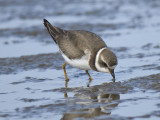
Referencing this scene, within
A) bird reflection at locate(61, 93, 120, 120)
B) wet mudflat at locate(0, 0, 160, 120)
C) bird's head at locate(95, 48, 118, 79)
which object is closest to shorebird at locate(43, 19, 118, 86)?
bird's head at locate(95, 48, 118, 79)

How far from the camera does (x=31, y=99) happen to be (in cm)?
696

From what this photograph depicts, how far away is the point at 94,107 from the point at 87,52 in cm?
189

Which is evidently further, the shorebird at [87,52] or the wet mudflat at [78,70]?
the shorebird at [87,52]

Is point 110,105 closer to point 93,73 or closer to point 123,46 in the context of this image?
point 93,73

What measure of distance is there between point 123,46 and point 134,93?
4228 mm

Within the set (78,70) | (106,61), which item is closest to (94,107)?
(106,61)

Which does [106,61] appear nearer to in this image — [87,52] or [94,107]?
[87,52]

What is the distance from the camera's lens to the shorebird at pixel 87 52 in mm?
7717

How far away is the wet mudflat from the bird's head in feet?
0.99

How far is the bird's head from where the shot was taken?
Answer: 763 cm

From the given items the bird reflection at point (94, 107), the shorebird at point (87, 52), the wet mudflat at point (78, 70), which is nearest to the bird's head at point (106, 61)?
the shorebird at point (87, 52)

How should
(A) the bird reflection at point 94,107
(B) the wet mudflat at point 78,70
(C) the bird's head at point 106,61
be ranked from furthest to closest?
1. (C) the bird's head at point 106,61
2. (B) the wet mudflat at point 78,70
3. (A) the bird reflection at point 94,107

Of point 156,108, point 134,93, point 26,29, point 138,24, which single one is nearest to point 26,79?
point 134,93

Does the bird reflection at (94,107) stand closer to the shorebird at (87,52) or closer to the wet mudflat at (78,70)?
the wet mudflat at (78,70)
